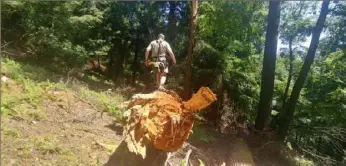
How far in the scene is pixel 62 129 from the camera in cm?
787

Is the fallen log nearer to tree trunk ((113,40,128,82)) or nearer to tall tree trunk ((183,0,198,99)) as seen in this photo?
tall tree trunk ((183,0,198,99))

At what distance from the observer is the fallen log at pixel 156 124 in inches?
211

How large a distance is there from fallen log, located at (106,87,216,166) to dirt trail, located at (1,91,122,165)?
1581 mm

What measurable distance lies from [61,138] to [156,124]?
3055mm

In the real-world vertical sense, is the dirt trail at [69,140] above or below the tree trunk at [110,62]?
below

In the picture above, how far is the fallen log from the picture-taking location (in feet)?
17.6

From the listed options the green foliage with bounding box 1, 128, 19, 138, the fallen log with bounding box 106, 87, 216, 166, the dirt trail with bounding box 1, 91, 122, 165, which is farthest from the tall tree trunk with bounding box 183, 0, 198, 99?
the green foliage with bounding box 1, 128, 19, 138

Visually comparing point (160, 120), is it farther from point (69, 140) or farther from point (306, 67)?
point (306, 67)

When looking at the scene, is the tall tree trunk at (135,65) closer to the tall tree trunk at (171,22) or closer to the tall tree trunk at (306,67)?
the tall tree trunk at (171,22)

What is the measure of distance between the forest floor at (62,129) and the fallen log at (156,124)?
1726mm

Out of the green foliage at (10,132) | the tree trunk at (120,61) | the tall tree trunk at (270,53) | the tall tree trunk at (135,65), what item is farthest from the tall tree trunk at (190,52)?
the tree trunk at (120,61)

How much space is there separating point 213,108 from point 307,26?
9240 mm

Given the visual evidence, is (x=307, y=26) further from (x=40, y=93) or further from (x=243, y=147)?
(x=40, y=93)

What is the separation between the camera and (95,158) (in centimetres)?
709
